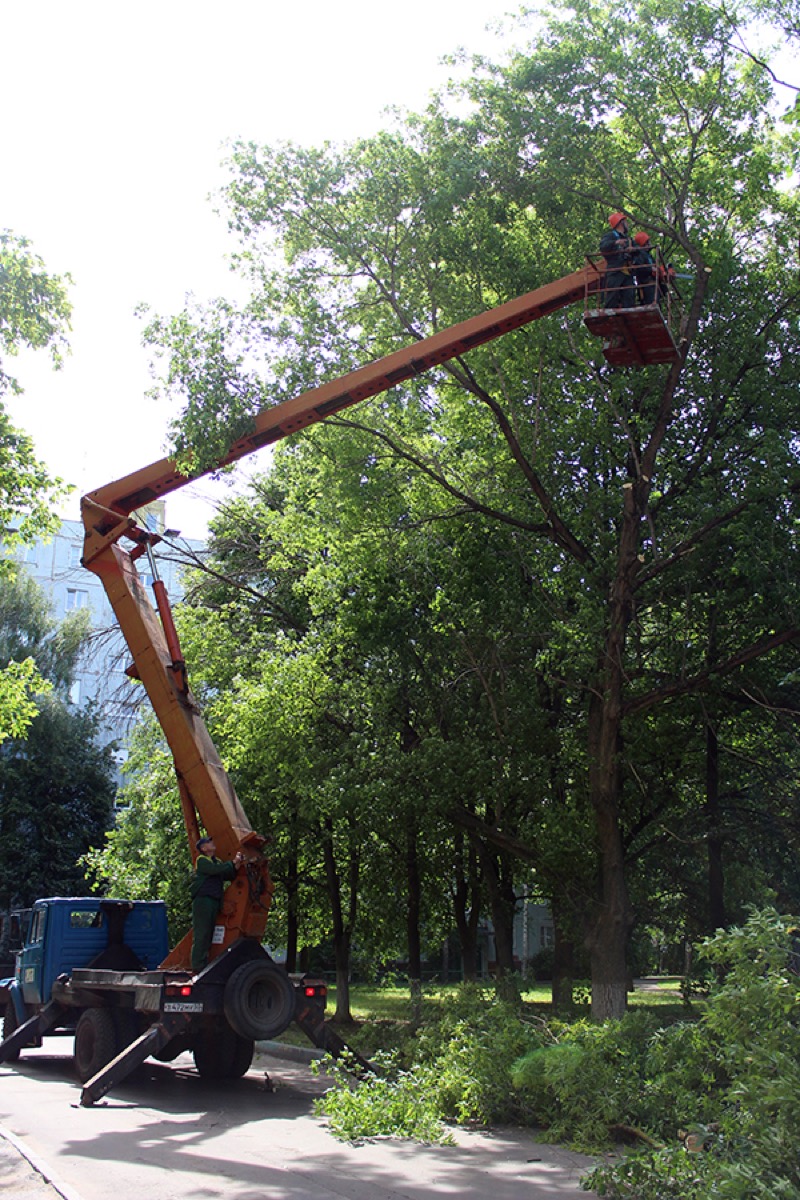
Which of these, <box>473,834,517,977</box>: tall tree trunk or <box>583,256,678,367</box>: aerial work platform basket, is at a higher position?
<box>583,256,678,367</box>: aerial work platform basket

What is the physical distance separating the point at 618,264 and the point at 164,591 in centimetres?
681

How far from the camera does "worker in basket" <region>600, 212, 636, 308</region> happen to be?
1084cm

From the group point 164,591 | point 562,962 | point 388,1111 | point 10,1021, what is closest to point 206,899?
point 388,1111

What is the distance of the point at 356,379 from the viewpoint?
13.3 m

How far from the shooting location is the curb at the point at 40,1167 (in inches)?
288

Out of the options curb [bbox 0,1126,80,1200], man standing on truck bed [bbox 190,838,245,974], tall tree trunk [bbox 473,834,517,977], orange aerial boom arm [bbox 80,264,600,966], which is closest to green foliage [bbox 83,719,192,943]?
tall tree trunk [bbox 473,834,517,977]

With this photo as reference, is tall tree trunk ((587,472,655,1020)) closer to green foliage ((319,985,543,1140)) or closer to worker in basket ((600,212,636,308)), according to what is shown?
worker in basket ((600,212,636,308))

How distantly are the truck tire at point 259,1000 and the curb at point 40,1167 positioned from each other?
8.50 feet

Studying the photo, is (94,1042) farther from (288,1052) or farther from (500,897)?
(500,897)

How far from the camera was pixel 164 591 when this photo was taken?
13.7 meters

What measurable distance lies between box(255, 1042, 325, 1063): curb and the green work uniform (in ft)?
17.1

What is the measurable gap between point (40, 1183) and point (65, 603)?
53.0 m

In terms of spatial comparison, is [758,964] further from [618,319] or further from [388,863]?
[388,863]

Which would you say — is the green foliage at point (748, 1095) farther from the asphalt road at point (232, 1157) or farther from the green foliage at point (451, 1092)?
the green foliage at point (451, 1092)
